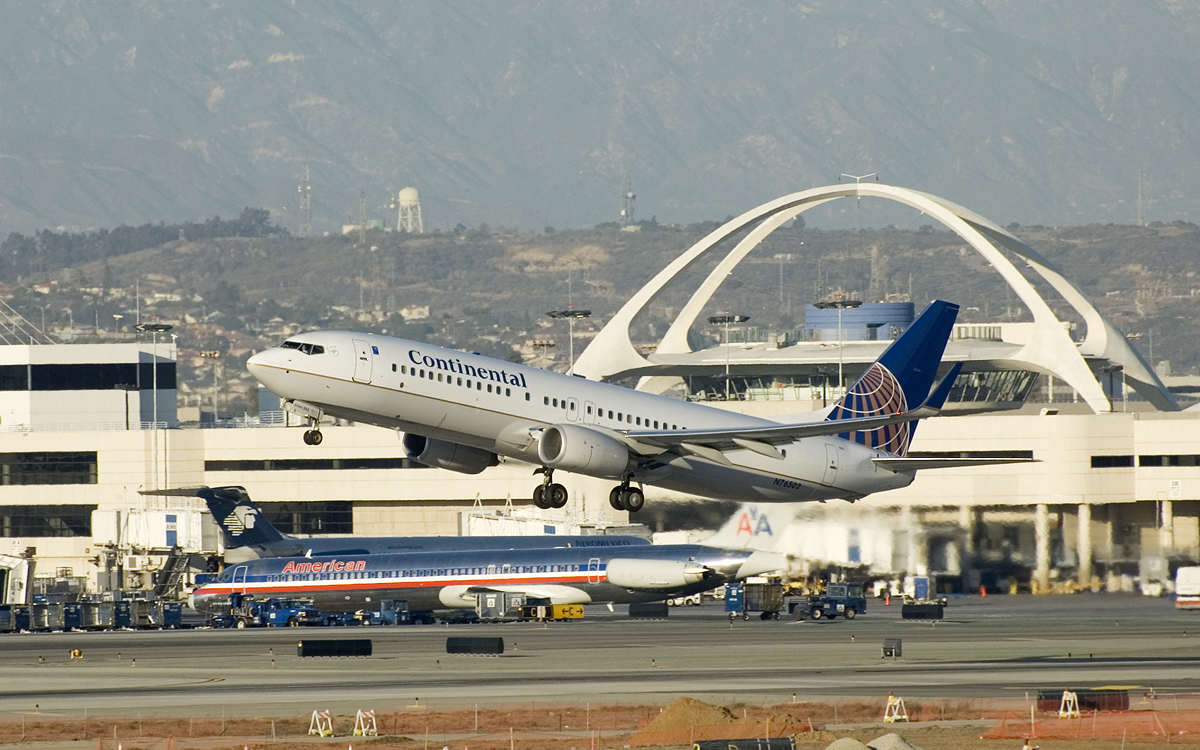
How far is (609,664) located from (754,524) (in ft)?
101

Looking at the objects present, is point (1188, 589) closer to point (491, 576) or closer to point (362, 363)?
point (491, 576)

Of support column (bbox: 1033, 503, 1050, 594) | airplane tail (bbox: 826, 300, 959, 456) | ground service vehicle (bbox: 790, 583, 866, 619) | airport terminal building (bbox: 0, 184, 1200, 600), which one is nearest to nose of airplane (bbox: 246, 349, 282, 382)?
airplane tail (bbox: 826, 300, 959, 456)

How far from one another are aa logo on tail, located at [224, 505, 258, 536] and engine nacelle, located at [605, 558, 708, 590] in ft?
93.4

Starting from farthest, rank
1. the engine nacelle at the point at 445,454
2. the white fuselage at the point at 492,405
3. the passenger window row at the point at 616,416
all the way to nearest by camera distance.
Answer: the engine nacelle at the point at 445,454
the passenger window row at the point at 616,416
the white fuselage at the point at 492,405

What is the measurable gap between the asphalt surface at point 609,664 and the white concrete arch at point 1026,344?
67951 mm

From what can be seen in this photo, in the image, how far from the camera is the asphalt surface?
194ft

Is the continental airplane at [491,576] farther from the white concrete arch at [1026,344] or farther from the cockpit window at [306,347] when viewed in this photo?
the white concrete arch at [1026,344]

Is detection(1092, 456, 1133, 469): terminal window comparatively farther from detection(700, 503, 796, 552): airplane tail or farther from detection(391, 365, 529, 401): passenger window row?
detection(391, 365, 529, 401): passenger window row

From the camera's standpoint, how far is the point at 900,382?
81.1 m

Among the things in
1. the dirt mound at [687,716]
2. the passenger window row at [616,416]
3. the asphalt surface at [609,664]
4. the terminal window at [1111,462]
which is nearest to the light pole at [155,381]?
the asphalt surface at [609,664]

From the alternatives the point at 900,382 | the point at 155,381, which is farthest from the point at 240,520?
the point at 155,381

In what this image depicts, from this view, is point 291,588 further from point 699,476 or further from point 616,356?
point 616,356

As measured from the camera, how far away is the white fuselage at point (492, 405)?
61219 millimetres

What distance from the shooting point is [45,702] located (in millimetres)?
59125
